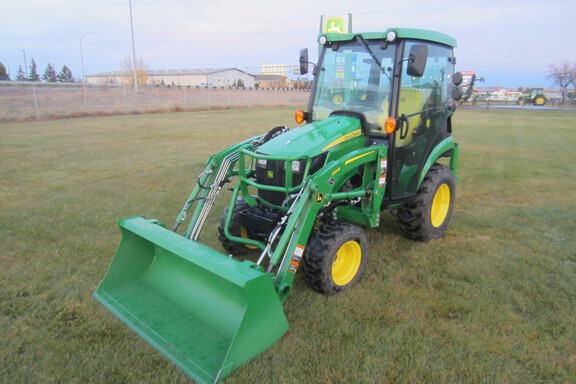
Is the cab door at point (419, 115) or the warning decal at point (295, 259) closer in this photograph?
the warning decal at point (295, 259)

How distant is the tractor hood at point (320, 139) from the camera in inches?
152

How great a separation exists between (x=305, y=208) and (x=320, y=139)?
865 mm

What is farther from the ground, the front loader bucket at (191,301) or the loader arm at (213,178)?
the loader arm at (213,178)

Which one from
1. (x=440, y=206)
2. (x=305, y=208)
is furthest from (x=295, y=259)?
(x=440, y=206)

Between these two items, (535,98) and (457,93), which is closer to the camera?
(457,93)

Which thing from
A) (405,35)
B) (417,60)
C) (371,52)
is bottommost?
(417,60)

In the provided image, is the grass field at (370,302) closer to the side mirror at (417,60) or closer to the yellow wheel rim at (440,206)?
the yellow wheel rim at (440,206)

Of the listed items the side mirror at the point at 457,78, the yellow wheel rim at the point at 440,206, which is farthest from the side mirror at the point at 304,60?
the yellow wheel rim at the point at 440,206

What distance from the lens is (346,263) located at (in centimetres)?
392

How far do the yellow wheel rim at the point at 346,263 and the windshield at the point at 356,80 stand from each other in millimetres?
1316

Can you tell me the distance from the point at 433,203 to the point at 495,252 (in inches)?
35.5

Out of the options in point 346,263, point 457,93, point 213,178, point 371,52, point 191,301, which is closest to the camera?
point 191,301

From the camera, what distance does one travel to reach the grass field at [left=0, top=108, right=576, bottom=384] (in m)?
2.78

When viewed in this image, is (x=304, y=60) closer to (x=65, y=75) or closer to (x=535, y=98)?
(x=535, y=98)
